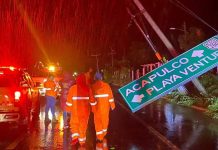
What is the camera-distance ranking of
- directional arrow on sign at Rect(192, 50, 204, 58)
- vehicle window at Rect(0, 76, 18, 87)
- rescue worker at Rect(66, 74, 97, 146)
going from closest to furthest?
rescue worker at Rect(66, 74, 97, 146) < vehicle window at Rect(0, 76, 18, 87) < directional arrow on sign at Rect(192, 50, 204, 58)

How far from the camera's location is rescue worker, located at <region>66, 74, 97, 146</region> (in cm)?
973

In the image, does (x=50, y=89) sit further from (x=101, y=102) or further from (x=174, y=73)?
(x=101, y=102)

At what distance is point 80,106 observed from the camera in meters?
9.77

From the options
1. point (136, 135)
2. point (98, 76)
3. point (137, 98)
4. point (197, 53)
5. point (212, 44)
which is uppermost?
point (212, 44)

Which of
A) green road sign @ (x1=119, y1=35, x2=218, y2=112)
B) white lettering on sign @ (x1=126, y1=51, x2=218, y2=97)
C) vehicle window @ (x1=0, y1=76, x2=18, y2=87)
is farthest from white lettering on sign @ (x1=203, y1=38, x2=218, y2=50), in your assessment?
vehicle window @ (x1=0, y1=76, x2=18, y2=87)

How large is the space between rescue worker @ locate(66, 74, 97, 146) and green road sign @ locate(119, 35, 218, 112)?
2853 millimetres

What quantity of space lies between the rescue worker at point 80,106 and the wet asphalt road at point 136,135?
349mm

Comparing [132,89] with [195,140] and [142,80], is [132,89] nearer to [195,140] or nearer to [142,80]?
[142,80]

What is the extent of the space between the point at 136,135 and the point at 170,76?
8.35 ft

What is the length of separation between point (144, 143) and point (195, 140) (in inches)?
50.1

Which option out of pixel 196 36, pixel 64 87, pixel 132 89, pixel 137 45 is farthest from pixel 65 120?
pixel 137 45

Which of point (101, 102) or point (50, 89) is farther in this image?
point (50, 89)

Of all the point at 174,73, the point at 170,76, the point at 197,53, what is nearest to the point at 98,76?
the point at 170,76

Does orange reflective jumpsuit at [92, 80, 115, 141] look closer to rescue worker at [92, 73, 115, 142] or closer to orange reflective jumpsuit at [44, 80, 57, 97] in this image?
rescue worker at [92, 73, 115, 142]
